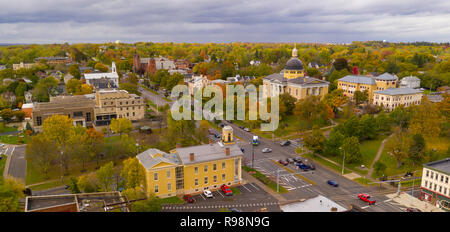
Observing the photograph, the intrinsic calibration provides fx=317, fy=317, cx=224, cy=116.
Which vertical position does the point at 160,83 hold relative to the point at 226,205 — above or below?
above

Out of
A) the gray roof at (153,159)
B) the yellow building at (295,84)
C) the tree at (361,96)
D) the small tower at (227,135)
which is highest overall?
the yellow building at (295,84)

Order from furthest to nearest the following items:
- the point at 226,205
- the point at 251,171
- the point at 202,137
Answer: the point at 202,137 < the point at 251,171 < the point at 226,205

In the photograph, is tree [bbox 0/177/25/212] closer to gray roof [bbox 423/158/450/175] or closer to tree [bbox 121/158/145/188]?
tree [bbox 121/158/145/188]

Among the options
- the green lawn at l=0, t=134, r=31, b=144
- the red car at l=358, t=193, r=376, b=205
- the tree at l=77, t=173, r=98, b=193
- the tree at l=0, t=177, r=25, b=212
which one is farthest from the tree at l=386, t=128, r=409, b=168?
the green lawn at l=0, t=134, r=31, b=144


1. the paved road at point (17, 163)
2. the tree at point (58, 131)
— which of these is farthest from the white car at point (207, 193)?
the paved road at point (17, 163)

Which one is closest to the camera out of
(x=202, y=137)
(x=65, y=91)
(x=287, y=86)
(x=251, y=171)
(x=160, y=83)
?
(x=251, y=171)

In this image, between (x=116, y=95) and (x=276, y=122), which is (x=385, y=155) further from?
(x=116, y=95)

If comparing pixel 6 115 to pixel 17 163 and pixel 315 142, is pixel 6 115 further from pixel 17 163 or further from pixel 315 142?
pixel 315 142

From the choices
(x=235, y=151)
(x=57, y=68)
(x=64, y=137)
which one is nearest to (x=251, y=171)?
(x=235, y=151)

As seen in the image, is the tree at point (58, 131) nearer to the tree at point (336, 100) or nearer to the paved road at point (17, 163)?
the paved road at point (17, 163)
